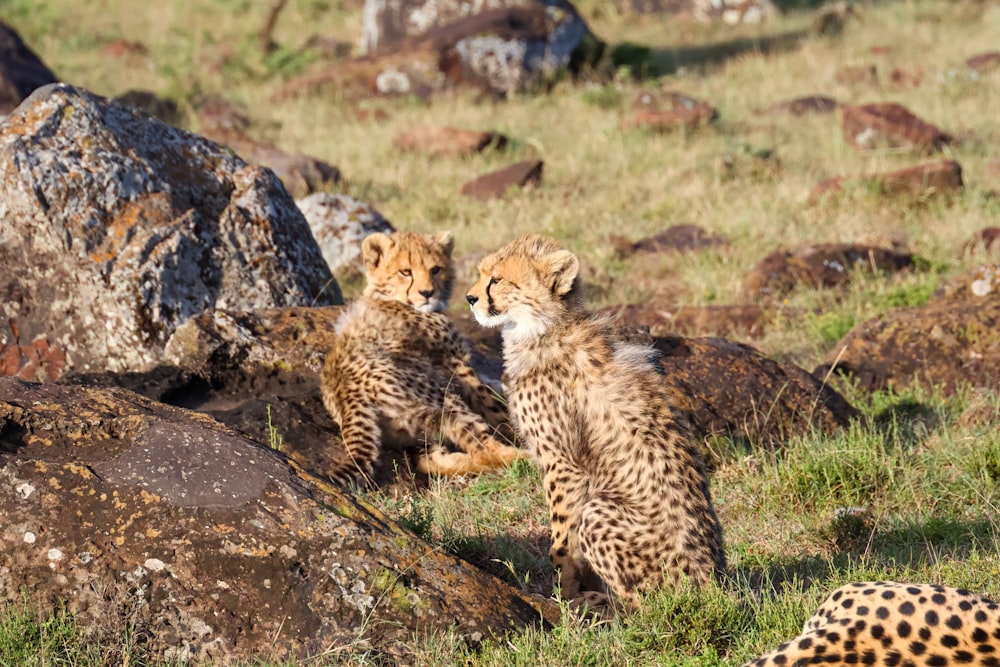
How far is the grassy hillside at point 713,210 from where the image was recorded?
451 cm

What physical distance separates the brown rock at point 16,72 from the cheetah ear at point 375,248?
29.4 ft

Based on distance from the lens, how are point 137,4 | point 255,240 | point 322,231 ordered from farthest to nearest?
point 137,4, point 322,231, point 255,240

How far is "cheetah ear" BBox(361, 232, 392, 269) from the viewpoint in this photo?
7.12m

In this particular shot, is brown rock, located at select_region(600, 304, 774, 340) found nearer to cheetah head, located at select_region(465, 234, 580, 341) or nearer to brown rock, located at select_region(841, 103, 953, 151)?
cheetah head, located at select_region(465, 234, 580, 341)

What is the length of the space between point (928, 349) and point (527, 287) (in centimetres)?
348

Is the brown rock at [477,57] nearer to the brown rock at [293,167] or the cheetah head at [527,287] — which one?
the brown rock at [293,167]

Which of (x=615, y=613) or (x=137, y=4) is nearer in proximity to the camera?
(x=615, y=613)

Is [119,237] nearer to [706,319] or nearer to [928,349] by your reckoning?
[706,319]

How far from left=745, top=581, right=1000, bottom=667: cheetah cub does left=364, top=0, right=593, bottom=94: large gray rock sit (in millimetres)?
14191

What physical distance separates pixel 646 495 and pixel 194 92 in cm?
1463

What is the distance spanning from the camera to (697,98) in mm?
16547

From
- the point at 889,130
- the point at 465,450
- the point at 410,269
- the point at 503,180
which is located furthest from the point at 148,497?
the point at 889,130

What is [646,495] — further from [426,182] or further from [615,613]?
[426,182]

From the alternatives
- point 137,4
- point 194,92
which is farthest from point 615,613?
point 137,4
